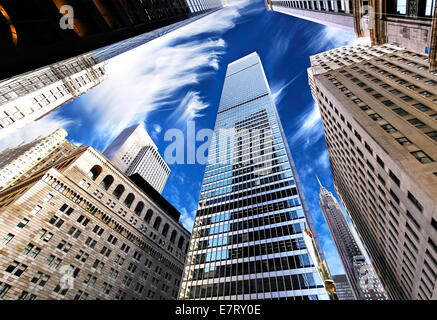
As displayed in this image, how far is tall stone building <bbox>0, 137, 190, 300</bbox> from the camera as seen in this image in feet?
119

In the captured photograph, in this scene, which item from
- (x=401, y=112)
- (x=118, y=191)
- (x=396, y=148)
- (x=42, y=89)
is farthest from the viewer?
(x=118, y=191)

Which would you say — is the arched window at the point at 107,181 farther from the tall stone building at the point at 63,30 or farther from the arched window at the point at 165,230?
the tall stone building at the point at 63,30

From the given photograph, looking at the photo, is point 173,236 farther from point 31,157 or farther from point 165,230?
point 31,157

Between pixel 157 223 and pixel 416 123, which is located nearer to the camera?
pixel 416 123

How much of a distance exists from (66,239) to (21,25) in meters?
47.2

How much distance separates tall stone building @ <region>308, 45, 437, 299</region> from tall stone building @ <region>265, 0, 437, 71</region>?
13.6 m

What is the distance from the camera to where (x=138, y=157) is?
443 feet

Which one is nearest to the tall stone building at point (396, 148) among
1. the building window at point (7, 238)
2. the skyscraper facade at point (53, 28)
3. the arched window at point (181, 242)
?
the skyscraper facade at point (53, 28)

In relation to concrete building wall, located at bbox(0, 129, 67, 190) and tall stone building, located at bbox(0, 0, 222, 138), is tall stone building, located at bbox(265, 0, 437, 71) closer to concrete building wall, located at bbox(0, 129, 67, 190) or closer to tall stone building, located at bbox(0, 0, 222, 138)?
tall stone building, located at bbox(0, 0, 222, 138)

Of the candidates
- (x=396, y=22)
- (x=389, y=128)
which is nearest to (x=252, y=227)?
(x=389, y=128)

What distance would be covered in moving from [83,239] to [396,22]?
6176cm

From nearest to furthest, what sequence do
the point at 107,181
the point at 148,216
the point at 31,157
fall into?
the point at 107,181 → the point at 148,216 → the point at 31,157
